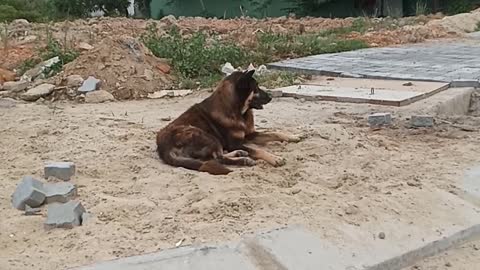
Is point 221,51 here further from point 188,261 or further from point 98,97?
point 188,261

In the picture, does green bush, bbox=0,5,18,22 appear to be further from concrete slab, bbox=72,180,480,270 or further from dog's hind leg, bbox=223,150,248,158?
concrete slab, bbox=72,180,480,270

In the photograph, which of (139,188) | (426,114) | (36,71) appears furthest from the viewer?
(36,71)

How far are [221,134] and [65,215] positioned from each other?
1781 mm

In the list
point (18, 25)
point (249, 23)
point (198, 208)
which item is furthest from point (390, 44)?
point (198, 208)

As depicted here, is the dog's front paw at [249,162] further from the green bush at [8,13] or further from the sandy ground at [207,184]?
the green bush at [8,13]

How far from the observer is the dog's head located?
19.0 feet

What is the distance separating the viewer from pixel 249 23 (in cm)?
1711

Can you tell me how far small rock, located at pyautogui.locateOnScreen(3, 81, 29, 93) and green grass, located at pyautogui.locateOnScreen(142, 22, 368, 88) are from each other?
6.25 ft

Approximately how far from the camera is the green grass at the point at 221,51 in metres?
9.76

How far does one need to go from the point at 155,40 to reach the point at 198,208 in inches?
279

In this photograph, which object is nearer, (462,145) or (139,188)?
(139,188)

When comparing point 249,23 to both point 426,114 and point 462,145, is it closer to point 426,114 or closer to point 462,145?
point 426,114

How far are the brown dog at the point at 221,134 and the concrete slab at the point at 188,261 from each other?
1.32 meters

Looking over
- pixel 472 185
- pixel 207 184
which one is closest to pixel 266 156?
pixel 207 184
